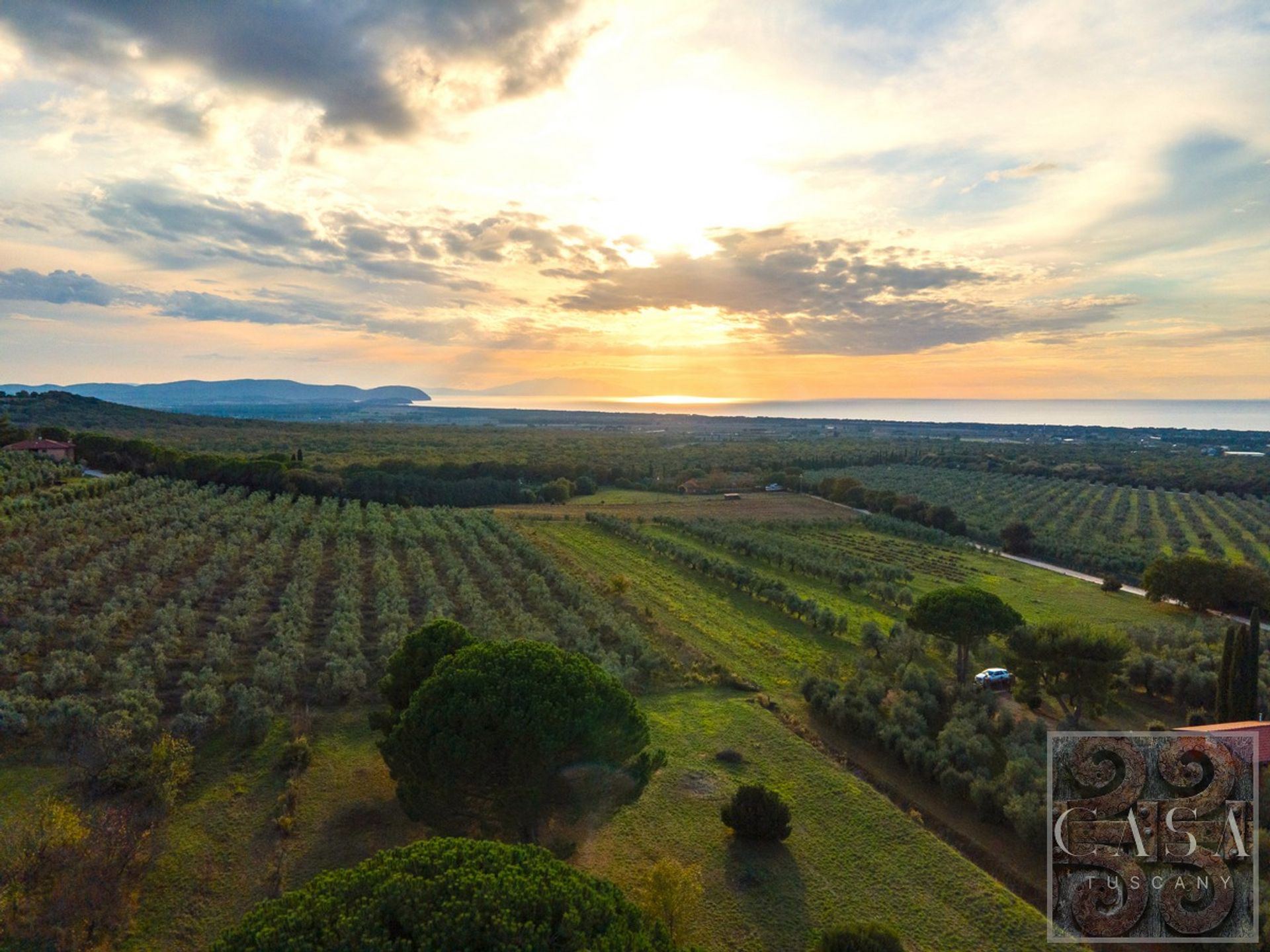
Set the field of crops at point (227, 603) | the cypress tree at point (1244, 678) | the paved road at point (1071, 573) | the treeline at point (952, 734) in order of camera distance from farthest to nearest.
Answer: the paved road at point (1071, 573), the cypress tree at point (1244, 678), the field of crops at point (227, 603), the treeline at point (952, 734)

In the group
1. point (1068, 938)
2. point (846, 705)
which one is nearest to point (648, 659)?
point (846, 705)

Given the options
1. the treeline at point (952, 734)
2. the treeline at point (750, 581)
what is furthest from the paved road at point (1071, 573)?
the treeline at point (952, 734)

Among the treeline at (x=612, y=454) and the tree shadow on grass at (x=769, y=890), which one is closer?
the tree shadow on grass at (x=769, y=890)

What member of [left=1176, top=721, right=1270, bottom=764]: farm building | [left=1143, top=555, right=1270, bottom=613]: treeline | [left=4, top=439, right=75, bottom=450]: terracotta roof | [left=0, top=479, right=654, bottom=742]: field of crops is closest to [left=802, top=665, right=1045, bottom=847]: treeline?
[left=1176, top=721, right=1270, bottom=764]: farm building

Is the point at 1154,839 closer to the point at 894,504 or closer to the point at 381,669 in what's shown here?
the point at 381,669

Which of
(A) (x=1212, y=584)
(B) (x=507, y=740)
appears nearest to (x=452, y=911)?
(B) (x=507, y=740)

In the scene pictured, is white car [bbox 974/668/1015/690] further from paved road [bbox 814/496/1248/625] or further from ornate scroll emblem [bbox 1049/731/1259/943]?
paved road [bbox 814/496/1248/625]

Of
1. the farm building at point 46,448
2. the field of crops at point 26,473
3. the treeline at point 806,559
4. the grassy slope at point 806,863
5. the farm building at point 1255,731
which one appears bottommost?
the grassy slope at point 806,863

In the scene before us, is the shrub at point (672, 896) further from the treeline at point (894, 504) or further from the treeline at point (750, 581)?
the treeline at point (894, 504)
